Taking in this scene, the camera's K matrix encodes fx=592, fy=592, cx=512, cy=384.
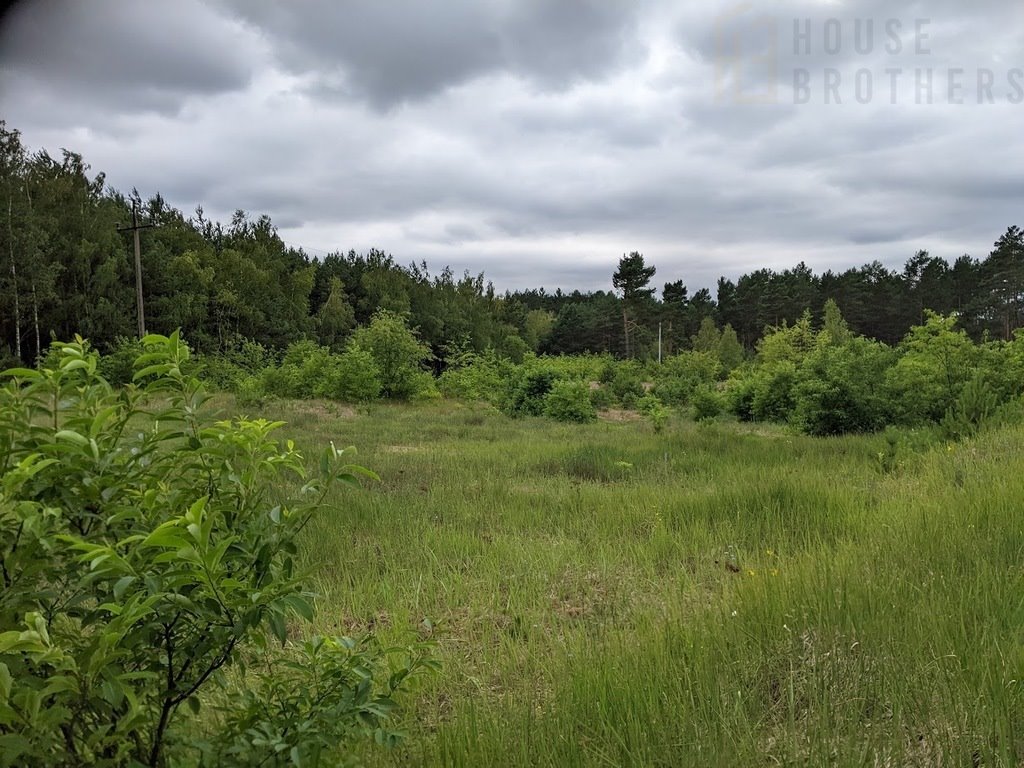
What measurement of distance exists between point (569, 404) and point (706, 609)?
57.0ft

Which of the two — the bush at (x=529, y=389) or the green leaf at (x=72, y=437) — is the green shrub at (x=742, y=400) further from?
the green leaf at (x=72, y=437)

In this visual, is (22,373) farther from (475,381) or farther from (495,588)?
(475,381)

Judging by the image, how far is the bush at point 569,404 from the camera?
20141 millimetres

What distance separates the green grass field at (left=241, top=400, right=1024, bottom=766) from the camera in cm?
205

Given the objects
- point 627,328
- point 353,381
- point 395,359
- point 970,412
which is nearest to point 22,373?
point 970,412

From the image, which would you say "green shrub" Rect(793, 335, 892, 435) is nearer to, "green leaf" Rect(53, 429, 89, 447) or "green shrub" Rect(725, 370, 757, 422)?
"green shrub" Rect(725, 370, 757, 422)

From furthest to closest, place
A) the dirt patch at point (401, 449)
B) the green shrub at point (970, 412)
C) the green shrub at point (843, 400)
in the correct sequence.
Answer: the green shrub at point (843, 400)
the dirt patch at point (401, 449)
the green shrub at point (970, 412)

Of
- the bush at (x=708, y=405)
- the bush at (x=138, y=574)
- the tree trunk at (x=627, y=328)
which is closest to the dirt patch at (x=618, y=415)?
the bush at (x=708, y=405)

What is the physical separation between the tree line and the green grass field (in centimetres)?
1705

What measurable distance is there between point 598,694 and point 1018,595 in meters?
2.16

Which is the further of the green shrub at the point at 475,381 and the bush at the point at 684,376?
the green shrub at the point at 475,381

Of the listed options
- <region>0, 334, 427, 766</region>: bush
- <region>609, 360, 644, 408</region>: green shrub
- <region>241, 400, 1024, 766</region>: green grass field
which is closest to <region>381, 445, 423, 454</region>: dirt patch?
<region>241, 400, 1024, 766</region>: green grass field

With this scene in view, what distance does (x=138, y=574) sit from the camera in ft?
3.74

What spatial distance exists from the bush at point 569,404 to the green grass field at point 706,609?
12363mm
